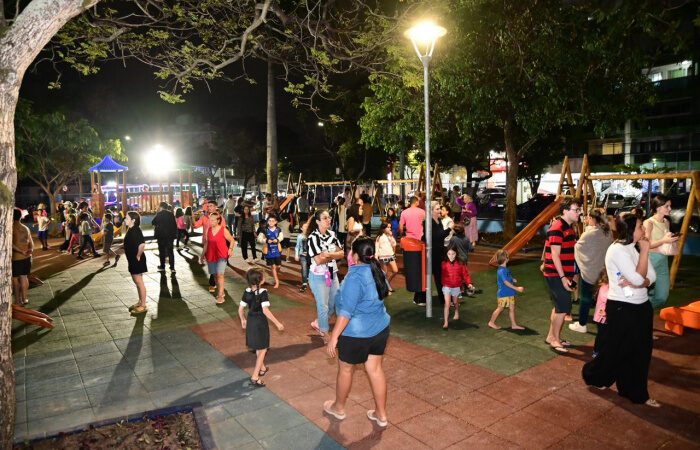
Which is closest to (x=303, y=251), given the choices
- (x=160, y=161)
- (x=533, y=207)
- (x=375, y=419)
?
(x=375, y=419)

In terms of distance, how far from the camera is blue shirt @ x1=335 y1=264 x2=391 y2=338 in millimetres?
4031

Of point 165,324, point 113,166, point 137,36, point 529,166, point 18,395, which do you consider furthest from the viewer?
point 529,166

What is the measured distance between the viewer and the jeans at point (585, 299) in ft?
22.3

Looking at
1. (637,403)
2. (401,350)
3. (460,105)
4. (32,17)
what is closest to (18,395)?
(32,17)

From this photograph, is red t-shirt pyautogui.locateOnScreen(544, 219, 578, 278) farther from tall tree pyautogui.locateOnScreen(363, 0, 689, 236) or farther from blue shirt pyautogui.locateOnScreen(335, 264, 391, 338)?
tall tree pyautogui.locateOnScreen(363, 0, 689, 236)

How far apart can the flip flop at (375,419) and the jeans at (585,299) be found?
12.7ft

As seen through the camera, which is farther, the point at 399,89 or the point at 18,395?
the point at 399,89

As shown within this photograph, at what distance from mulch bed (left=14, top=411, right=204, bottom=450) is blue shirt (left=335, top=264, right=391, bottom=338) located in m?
1.60

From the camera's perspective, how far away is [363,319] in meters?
4.08

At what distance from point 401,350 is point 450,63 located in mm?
10306

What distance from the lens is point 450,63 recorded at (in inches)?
560

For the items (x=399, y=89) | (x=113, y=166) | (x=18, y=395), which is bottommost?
(x=18, y=395)

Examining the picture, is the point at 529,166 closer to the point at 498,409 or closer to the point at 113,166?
the point at 113,166

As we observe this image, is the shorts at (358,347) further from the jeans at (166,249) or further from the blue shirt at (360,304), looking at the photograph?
the jeans at (166,249)
